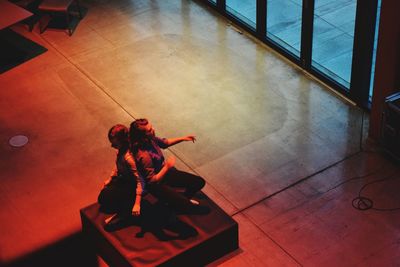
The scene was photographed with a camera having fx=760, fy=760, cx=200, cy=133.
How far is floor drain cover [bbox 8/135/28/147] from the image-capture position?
34.0ft

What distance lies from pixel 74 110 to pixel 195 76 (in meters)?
1.90

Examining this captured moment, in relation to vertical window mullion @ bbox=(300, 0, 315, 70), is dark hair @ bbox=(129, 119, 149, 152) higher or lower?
higher

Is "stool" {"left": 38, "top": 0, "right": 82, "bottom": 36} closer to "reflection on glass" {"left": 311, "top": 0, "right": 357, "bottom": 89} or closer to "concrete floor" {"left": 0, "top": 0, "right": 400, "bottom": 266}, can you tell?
"concrete floor" {"left": 0, "top": 0, "right": 400, "bottom": 266}

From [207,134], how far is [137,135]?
260 centimetres

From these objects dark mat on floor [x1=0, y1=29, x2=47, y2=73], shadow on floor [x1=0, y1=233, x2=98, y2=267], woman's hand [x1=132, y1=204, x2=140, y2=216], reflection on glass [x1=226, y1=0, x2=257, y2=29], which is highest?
woman's hand [x1=132, y1=204, x2=140, y2=216]

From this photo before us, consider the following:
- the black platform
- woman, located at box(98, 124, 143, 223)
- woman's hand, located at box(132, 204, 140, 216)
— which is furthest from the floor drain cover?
woman's hand, located at box(132, 204, 140, 216)

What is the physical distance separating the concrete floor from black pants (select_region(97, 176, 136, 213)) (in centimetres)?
92

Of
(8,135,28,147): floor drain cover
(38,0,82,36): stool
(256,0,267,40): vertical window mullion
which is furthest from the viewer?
(38,0,82,36): stool

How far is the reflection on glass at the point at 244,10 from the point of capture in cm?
1257

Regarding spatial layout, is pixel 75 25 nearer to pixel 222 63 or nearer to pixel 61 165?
pixel 222 63

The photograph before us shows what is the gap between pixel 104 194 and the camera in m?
8.16

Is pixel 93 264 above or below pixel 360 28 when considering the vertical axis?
below

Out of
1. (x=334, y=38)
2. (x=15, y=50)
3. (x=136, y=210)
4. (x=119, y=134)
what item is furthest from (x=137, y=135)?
(x=15, y=50)

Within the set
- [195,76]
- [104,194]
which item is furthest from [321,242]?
[195,76]
